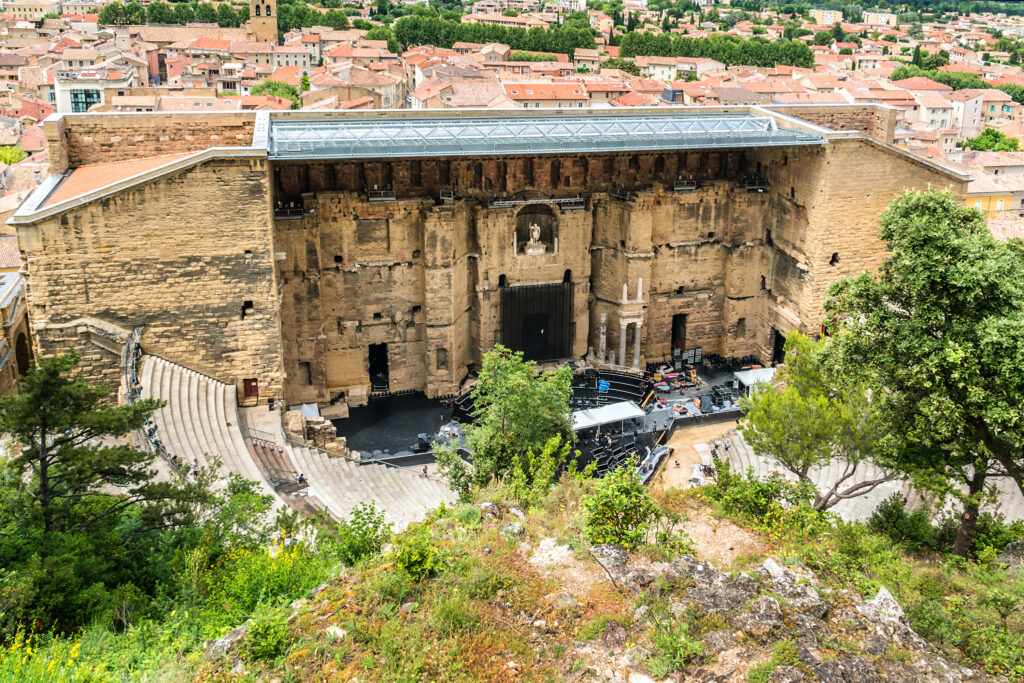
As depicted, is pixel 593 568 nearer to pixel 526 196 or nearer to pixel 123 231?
pixel 123 231

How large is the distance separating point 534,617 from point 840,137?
2408 cm

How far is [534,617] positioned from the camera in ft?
39.8

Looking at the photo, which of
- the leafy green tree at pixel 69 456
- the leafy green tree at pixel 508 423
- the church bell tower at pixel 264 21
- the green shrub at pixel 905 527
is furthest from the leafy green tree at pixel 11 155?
the church bell tower at pixel 264 21

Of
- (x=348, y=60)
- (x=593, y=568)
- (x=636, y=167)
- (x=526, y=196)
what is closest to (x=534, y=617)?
(x=593, y=568)

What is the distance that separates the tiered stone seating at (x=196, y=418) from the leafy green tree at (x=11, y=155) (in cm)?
4593

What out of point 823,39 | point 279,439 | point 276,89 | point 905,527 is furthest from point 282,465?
point 823,39

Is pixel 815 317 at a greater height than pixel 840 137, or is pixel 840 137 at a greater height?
pixel 840 137

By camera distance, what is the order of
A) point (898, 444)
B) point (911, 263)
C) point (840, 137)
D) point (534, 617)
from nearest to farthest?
point (534, 617) → point (911, 263) → point (898, 444) → point (840, 137)

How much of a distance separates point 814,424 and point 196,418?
16214 mm

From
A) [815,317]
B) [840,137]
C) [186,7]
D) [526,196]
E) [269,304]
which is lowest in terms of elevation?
[815,317]

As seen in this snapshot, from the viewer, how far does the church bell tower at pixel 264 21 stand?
139m

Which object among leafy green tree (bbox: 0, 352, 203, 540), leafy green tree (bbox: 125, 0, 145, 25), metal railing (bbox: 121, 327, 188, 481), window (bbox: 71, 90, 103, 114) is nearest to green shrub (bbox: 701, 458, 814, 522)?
leafy green tree (bbox: 0, 352, 203, 540)

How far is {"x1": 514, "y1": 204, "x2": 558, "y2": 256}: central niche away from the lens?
33500mm

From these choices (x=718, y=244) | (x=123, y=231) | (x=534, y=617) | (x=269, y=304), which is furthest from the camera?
(x=718, y=244)
